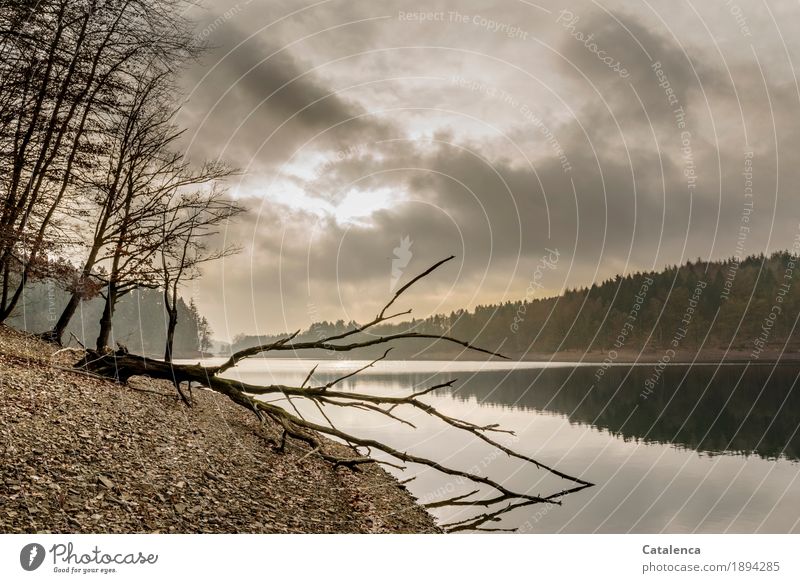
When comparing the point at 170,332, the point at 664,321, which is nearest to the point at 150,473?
the point at 170,332

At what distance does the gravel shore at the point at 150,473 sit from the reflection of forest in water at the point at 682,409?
2047 centimetres

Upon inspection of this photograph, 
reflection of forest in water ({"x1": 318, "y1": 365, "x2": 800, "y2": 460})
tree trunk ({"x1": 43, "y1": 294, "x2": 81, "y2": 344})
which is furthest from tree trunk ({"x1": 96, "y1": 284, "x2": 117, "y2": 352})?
reflection of forest in water ({"x1": 318, "y1": 365, "x2": 800, "y2": 460})

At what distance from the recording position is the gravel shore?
244 inches

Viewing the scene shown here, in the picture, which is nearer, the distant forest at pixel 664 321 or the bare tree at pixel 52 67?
the bare tree at pixel 52 67

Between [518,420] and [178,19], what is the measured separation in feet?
82.7

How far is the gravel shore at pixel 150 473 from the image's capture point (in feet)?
20.3

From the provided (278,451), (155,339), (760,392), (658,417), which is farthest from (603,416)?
(155,339)

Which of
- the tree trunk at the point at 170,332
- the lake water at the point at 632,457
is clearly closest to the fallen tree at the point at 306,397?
the tree trunk at the point at 170,332

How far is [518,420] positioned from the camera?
29.6m

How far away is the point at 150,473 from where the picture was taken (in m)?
7.45

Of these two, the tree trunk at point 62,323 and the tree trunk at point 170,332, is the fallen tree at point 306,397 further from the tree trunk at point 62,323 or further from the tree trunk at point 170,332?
the tree trunk at point 62,323

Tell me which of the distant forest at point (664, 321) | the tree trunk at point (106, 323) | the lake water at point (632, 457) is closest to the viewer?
the lake water at point (632, 457)

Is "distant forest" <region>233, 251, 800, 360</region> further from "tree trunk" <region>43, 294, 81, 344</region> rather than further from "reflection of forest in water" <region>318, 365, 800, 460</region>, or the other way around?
"tree trunk" <region>43, 294, 81, 344</region>
